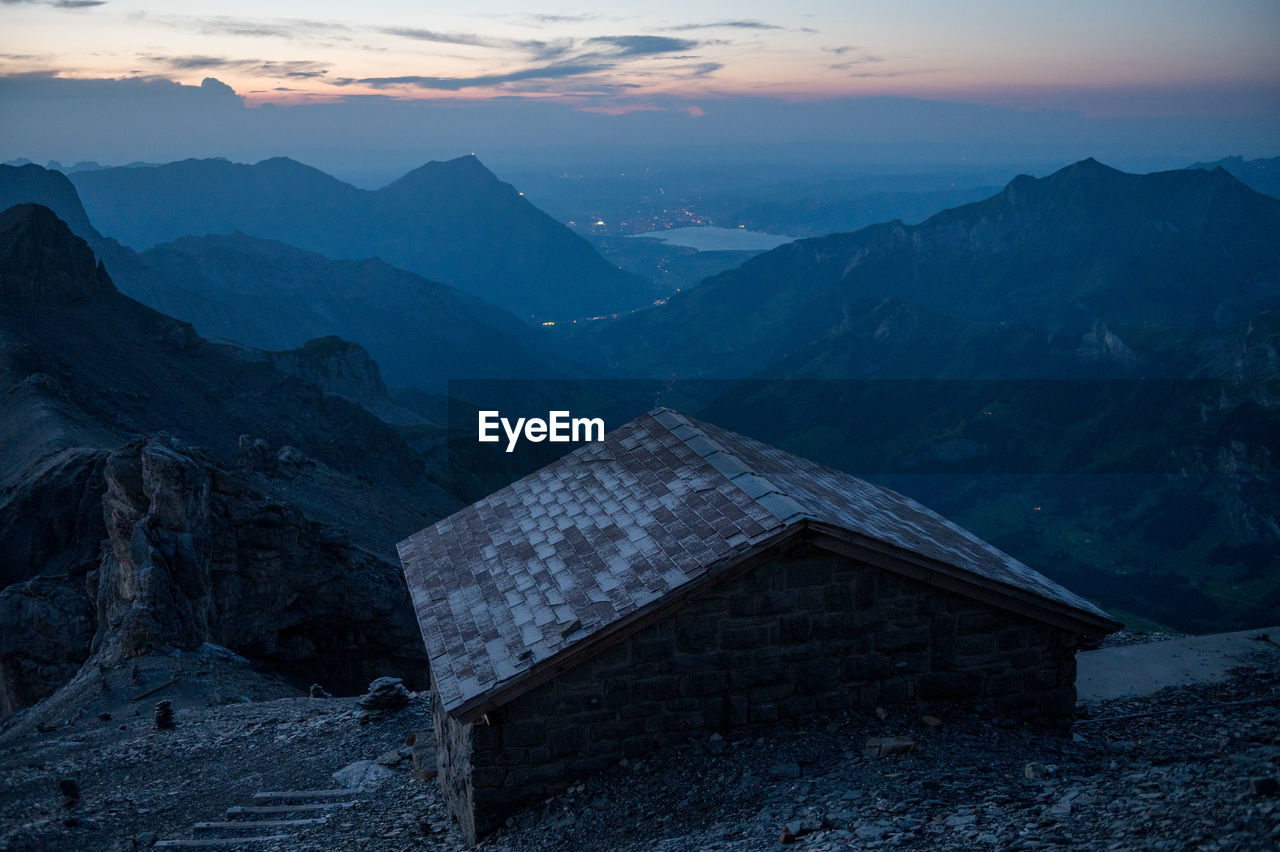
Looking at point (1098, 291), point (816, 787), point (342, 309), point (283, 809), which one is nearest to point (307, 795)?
point (283, 809)

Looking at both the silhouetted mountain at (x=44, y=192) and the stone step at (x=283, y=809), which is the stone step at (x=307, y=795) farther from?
the silhouetted mountain at (x=44, y=192)

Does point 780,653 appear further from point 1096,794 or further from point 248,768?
point 248,768

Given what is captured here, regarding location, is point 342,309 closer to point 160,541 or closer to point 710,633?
point 160,541

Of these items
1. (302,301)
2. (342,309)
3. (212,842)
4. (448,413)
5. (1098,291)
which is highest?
(1098,291)

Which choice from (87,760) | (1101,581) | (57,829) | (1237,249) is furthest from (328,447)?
(1237,249)

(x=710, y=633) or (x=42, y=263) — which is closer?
(x=710, y=633)

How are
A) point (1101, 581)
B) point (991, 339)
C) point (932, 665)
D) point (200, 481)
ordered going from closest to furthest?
1. point (932, 665)
2. point (200, 481)
3. point (1101, 581)
4. point (991, 339)

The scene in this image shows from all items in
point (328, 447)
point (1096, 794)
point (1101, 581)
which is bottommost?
point (1101, 581)
